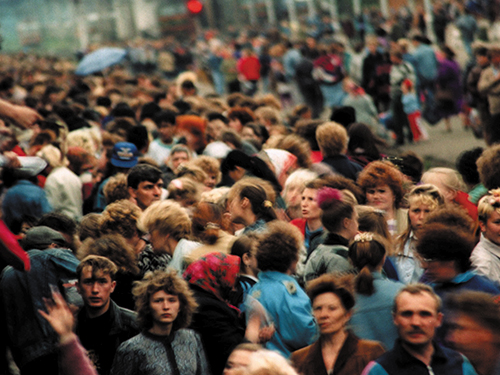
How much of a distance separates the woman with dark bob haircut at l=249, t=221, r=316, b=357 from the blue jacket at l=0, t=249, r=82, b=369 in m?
1.49

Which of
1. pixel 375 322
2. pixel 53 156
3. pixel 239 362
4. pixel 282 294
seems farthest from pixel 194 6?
pixel 239 362

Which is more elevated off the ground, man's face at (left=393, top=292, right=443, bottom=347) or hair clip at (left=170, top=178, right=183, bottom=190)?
man's face at (left=393, top=292, right=443, bottom=347)

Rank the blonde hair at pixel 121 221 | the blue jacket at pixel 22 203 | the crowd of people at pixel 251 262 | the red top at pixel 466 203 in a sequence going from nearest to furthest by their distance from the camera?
the crowd of people at pixel 251 262, the blonde hair at pixel 121 221, the red top at pixel 466 203, the blue jacket at pixel 22 203

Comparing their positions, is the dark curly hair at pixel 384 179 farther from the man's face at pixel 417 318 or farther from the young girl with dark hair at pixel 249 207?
the man's face at pixel 417 318

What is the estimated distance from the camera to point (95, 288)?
5.39 meters

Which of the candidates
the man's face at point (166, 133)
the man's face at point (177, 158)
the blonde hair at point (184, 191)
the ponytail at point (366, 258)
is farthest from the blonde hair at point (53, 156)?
the ponytail at point (366, 258)

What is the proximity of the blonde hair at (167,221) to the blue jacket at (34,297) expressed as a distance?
1.93ft

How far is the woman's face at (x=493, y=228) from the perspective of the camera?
5.67 m

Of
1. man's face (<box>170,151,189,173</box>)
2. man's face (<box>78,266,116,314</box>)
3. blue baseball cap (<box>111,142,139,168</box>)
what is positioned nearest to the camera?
man's face (<box>78,266,116,314</box>)

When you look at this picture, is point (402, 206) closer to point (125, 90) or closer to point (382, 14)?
point (125, 90)

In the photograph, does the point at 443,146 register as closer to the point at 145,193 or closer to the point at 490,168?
the point at 490,168

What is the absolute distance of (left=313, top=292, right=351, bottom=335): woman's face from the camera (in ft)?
15.0

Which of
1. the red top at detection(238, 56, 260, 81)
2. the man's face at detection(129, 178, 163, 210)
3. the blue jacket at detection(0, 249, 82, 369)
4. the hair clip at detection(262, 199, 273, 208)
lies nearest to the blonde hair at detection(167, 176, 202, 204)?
the man's face at detection(129, 178, 163, 210)

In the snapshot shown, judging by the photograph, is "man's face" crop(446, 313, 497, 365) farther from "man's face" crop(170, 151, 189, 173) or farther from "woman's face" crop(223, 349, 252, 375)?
"man's face" crop(170, 151, 189, 173)
